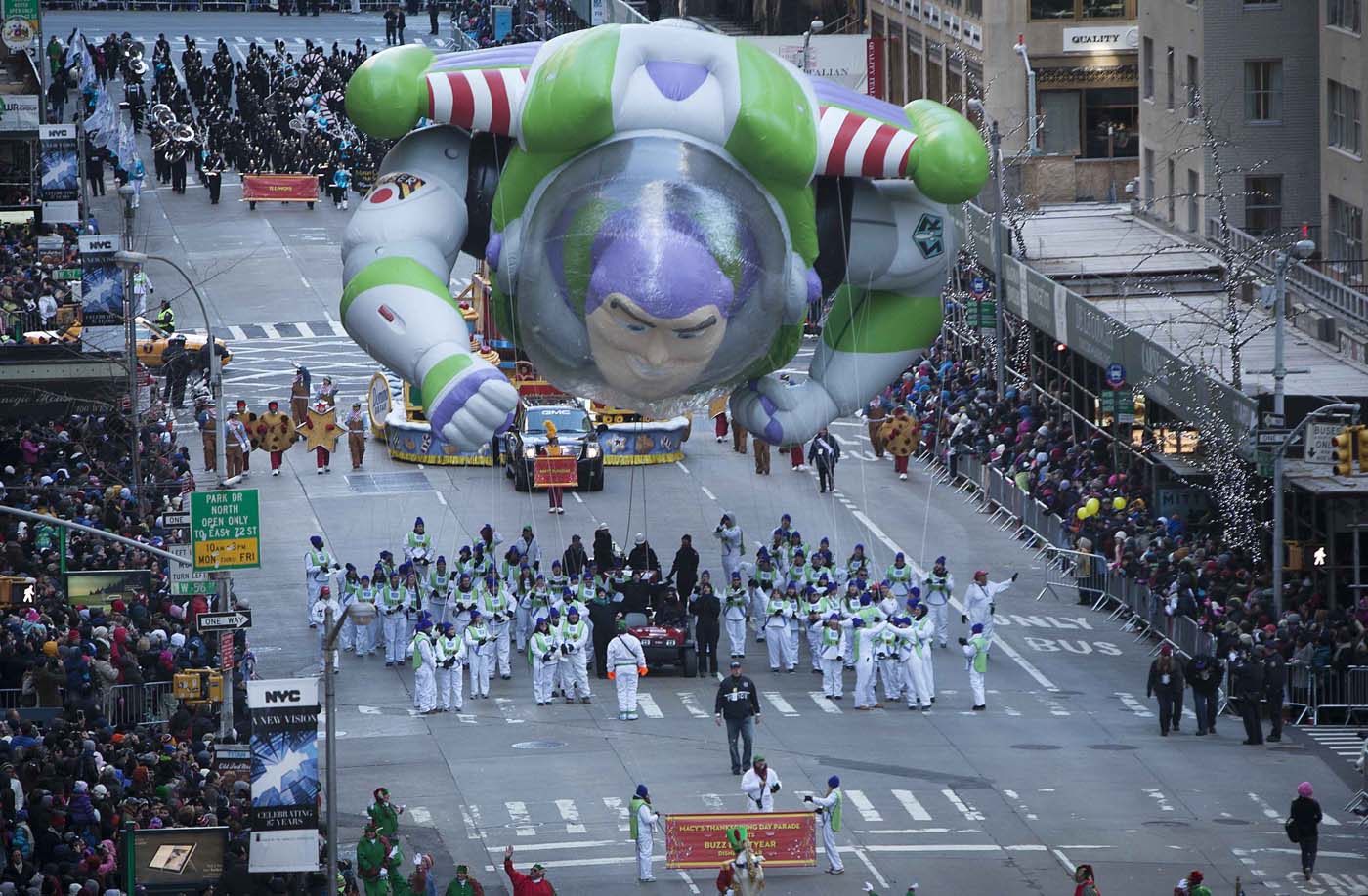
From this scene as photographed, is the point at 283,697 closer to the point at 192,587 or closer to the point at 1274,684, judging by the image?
the point at 192,587

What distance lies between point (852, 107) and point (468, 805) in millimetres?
14493

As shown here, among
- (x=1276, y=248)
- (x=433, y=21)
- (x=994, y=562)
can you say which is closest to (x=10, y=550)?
(x=994, y=562)

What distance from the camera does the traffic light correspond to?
3769 cm

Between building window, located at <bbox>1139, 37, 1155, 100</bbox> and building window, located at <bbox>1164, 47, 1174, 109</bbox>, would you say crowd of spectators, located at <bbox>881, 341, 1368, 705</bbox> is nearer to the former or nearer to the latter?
building window, located at <bbox>1164, 47, 1174, 109</bbox>

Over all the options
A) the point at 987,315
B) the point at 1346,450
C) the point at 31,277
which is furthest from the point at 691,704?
the point at 31,277

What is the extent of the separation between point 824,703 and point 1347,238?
1779 cm

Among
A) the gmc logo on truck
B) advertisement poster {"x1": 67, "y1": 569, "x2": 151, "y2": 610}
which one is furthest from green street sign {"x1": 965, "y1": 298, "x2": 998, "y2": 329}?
the gmc logo on truck

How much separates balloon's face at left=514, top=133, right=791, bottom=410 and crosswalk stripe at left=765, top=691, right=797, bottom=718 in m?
17.4

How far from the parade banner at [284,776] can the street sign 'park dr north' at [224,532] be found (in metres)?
7.61

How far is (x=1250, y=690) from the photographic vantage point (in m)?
37.7

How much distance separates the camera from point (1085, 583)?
45.6 meters

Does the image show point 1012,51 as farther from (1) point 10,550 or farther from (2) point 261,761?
(2) point 261,761

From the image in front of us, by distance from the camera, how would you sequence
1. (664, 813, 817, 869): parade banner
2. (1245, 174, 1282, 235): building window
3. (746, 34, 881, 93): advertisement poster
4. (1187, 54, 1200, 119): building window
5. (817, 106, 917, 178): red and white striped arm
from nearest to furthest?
(817, 106, 917, 178): red and white striped arm < (664, 813, 817, 869): parade banner < (1187, 54, 1200, 119): building window < (1245, 174, 1282, 235): building window < (746, 34, 881, 93): advertisement poster

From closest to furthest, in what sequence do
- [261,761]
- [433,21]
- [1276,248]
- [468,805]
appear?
1. [261,761]
2. [468,805]
3. [1276,248]
4. [433,21]
